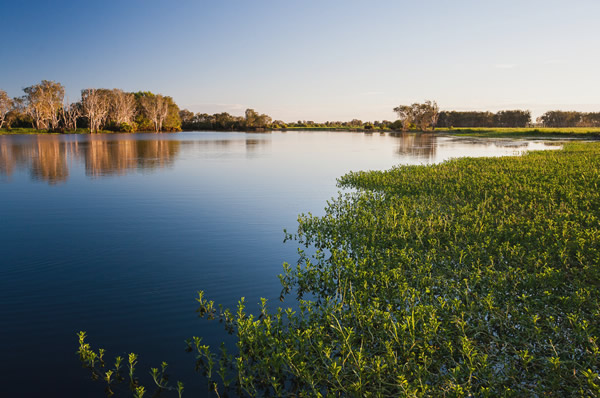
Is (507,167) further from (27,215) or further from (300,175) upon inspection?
(27,215)

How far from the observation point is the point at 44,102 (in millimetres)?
130375

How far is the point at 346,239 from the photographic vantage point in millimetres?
13242

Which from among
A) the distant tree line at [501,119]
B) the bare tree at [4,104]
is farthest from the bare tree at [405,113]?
the bare tree at [4,104]

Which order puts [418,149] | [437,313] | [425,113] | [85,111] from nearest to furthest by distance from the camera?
[437,313], [418,149], [85,111], [425,113]

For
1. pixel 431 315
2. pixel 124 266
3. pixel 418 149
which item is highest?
pixel 418 149

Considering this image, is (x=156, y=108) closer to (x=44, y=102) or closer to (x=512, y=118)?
(x=44, y=102)

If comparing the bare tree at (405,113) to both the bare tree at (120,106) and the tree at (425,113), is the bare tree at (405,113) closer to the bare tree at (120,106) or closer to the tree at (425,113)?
the tree at (425,113)

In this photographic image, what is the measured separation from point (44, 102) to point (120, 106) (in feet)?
82.7

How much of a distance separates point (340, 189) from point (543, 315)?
61.4ft

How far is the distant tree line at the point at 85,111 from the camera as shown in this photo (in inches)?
5148

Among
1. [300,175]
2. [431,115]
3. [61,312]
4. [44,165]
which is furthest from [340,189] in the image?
[431,115]

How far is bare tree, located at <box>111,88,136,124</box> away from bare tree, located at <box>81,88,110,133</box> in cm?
330

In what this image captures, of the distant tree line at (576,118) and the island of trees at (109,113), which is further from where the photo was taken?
the distant tree line at (576,118)

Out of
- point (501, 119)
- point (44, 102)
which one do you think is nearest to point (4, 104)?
point (44, 102)
